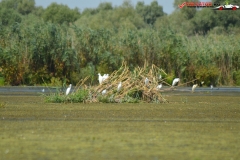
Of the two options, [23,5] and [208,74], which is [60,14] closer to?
[23,5]

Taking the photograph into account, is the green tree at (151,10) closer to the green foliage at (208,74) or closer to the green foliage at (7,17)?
the green foliage at (7,17)

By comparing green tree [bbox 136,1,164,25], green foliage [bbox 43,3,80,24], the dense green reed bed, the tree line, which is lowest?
the dense green reed bed

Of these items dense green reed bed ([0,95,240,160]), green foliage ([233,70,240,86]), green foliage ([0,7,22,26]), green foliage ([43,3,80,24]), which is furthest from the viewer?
green foliage ([43,3,80,24])

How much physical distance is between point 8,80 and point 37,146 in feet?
86.7

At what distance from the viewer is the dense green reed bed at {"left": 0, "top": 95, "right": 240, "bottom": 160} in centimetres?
1248

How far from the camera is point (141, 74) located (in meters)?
26.6

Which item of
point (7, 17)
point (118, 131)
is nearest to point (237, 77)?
point (118, 131)

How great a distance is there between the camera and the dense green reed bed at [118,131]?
40.9 feet

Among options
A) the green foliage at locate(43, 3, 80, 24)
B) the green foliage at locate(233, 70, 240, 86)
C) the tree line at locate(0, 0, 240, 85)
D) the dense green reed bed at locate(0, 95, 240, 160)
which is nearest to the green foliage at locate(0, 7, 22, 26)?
the green foliage at locate(43, 3, 80, 24)

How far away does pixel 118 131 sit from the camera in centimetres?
1584

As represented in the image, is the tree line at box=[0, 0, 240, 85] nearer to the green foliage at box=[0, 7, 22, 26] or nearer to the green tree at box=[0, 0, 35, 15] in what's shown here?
the green foliage at box=[0, 7, 22, 26]

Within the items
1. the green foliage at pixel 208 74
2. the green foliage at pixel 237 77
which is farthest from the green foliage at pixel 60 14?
the green foliage at pixel 208 74

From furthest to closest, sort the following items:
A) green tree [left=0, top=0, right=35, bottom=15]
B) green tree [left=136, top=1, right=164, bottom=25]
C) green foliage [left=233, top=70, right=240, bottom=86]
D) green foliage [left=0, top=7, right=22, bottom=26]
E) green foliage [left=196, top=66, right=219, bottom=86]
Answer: green tree [left=0, top=0, right=35, bottom=15], green tree [left=136, top=1, right=164, bottom=25], green foliage [left=0, top=7, right=22, bottom=26], green foliage [left=233, top=70, right=240, bottom=86], green foliage [left=196, top=66, right=219, bottom=86]

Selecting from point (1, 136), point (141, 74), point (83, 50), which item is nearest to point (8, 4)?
point (83, 50)
